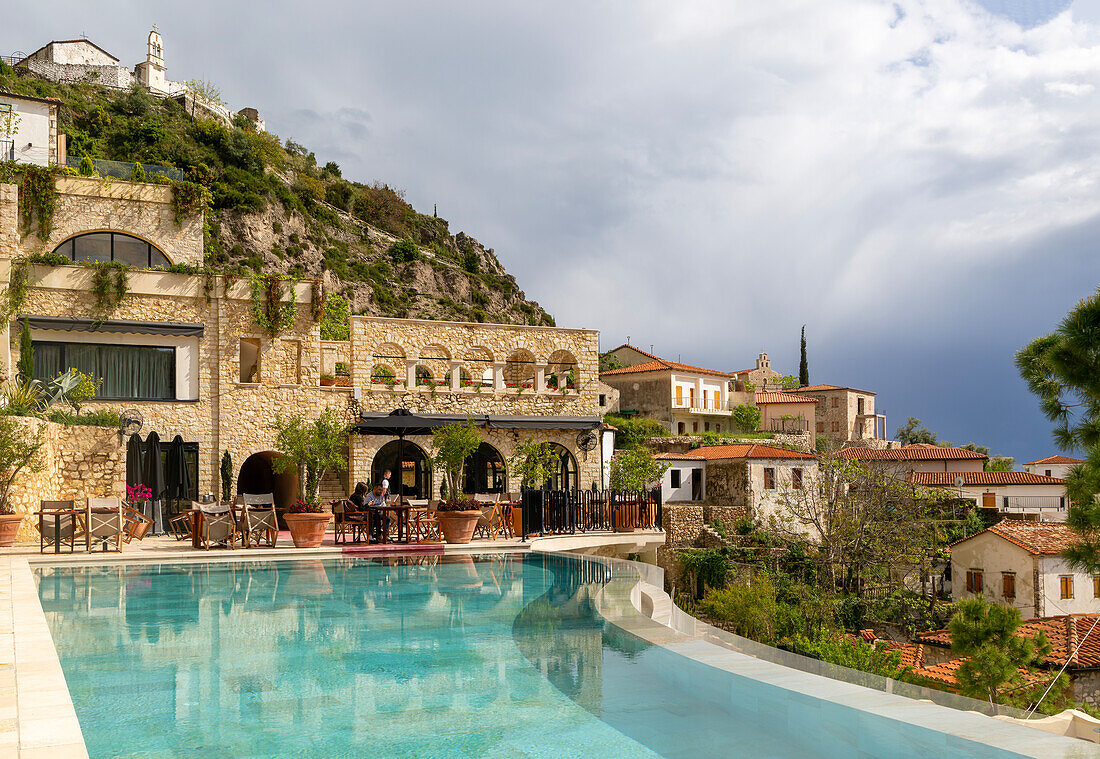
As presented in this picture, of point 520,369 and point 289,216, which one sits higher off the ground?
point 289,216

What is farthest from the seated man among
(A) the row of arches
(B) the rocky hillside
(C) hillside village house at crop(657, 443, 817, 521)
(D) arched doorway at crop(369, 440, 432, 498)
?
(B) the rocky hillside

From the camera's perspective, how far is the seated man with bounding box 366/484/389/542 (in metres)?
14.9

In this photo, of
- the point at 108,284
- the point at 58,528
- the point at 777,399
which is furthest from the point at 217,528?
the point at 777,399

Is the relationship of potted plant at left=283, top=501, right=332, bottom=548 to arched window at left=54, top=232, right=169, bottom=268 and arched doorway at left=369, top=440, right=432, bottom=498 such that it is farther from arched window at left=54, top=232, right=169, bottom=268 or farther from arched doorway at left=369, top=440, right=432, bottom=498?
arched window at left=54, top=232, right=169, bottom=268

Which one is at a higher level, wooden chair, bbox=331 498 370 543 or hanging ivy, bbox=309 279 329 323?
hanging ivy, bbox=309 279 329 323

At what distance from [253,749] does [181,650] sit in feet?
8.38

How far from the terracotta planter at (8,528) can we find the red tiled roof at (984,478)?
130 feet

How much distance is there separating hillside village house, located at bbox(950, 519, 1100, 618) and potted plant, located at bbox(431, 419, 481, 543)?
22198 mm

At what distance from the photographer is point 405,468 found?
84.9 feet

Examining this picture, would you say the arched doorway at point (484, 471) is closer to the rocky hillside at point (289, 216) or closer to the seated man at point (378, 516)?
the seated man at point (378, 516)

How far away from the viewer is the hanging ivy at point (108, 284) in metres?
21.9

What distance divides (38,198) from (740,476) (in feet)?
95.4

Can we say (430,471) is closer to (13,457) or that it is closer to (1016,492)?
(13,457)

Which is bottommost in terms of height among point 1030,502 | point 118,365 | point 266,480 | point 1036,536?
point 1030,502
